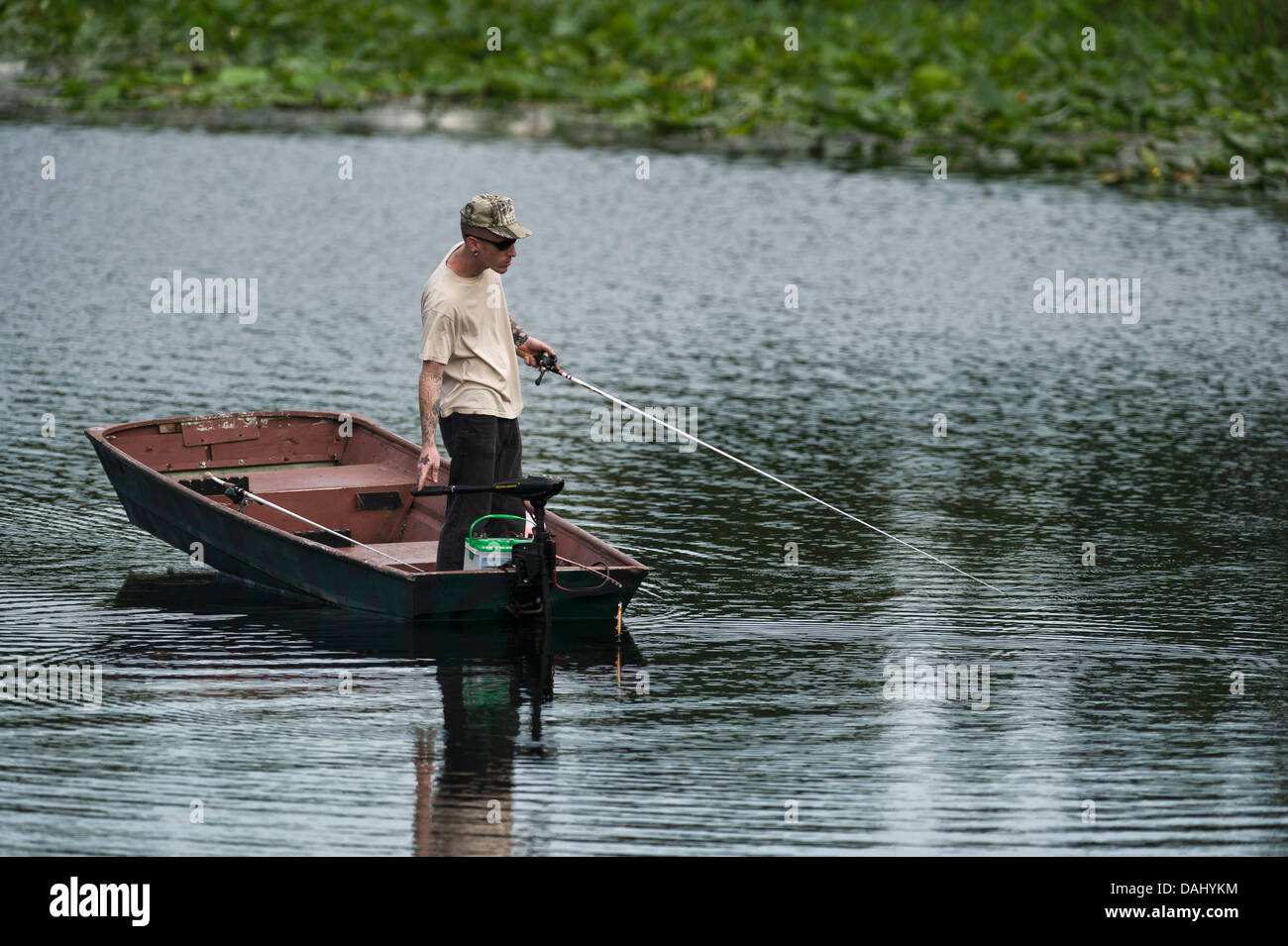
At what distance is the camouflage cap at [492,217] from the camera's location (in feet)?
29.8

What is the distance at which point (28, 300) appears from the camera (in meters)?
18.7

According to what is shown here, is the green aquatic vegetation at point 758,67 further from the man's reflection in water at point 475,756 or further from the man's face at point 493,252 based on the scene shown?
the man's reflection in water at point 475,756

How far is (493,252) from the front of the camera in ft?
30.3

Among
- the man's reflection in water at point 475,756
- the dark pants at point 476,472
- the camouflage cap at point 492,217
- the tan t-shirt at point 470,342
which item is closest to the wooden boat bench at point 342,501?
the dark pants at point 476,472

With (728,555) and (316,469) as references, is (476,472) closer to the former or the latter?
(728,555)

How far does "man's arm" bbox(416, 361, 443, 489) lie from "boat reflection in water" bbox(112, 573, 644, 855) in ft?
2.62

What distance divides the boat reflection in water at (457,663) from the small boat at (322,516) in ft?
0.34

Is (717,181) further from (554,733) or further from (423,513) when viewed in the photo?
(554,733)

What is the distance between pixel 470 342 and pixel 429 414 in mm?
391

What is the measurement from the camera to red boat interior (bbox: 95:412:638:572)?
36.2 feet

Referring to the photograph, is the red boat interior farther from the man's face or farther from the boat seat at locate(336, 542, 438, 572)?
the man's face
